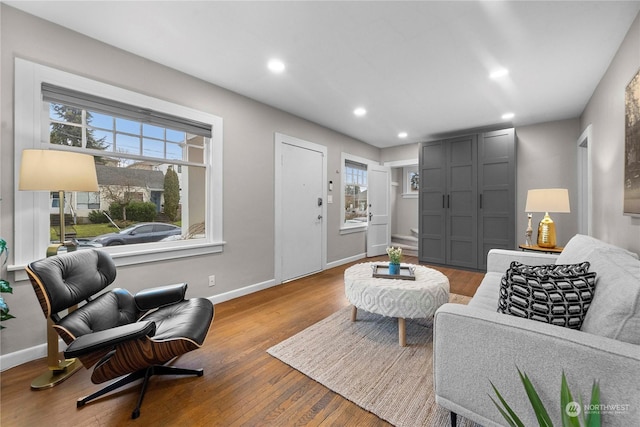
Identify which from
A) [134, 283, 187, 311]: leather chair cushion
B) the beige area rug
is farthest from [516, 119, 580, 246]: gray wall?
[134, 283, 187, 311]: leather chair cushion

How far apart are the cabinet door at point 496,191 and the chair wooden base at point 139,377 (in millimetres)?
4375

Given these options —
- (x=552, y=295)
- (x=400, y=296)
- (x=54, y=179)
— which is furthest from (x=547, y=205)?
(x=54, y=179)

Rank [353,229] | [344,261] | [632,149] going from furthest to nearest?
1. [353,229]
2. [344,261]
3. [632,149]

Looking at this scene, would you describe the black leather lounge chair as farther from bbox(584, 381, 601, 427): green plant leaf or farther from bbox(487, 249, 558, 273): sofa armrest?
bbox(487, 249, 558, 273): sofa armrest

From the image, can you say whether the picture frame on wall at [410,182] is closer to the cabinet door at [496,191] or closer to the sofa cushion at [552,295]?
the cabinet door at [496,191]

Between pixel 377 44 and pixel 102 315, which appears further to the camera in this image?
pixel 377 44

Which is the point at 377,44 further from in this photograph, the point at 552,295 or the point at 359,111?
the point at 552,295

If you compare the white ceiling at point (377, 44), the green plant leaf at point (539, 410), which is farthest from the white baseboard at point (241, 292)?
the green plant leaf at point (539, 410)

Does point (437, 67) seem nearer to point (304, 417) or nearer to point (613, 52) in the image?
point (613, 52)

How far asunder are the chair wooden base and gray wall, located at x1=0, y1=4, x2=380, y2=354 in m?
0.86

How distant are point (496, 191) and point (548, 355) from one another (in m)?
3.86

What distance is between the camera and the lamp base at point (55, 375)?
1.62 m

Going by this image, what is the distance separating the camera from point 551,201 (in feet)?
9.62

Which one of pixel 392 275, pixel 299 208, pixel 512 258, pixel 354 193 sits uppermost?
pixel 354 193
